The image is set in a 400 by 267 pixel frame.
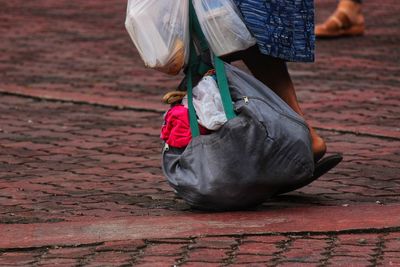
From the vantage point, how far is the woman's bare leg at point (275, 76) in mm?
5441

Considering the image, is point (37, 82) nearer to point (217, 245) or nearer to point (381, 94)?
point (381, 94)

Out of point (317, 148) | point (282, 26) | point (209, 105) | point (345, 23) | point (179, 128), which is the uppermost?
point (282, 26)

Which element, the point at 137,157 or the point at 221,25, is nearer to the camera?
the point at 221,25

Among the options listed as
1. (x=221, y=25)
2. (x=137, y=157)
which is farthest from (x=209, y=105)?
(x=137, y=157)

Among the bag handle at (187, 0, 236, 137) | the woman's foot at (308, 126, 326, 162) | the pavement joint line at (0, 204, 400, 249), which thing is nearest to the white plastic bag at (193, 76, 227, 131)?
the bag handle at (187, 0, 236, 137)

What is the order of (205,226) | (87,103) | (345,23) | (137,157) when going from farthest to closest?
(345,23), (87,103), (137,157), (205,226)

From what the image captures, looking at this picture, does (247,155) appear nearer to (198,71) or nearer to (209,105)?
(209,105)

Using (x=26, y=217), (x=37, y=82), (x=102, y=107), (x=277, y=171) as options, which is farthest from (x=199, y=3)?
(x=37, y=82)

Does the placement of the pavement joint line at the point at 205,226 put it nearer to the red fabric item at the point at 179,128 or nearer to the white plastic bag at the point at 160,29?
the red fabric item at the point at 179,128

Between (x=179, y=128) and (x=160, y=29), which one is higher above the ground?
(x=160, y=29)

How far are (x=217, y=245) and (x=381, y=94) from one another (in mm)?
4112

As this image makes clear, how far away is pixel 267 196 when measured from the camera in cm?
523

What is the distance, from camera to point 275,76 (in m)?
5.51

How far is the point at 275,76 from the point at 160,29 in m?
0.60
